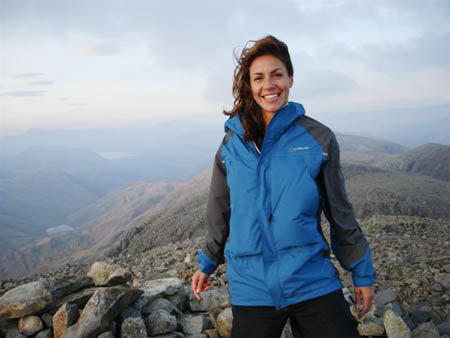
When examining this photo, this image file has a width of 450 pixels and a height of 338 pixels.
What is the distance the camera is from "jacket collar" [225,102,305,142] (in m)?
2.79

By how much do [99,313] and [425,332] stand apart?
13.8 ft

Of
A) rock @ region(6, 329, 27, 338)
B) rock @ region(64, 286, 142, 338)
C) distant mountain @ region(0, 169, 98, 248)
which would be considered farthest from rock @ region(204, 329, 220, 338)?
distant mountain @ region(0, 169, 98, 248)

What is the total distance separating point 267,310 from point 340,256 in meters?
0.75

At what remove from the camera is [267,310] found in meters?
2.67

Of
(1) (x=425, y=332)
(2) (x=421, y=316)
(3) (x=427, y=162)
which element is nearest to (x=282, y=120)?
(1) (x=425, y=332)

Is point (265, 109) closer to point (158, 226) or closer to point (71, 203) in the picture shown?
point (158, 226)

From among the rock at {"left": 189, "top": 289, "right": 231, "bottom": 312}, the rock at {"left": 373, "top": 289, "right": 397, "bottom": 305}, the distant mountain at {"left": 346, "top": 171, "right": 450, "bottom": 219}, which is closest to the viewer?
the rock at {"left": 189, "top": 289, "right": 231, "bottom": 312}

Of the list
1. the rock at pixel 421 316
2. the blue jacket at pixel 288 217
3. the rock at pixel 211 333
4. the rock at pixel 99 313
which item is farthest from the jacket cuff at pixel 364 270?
the rock at pixel 421 316

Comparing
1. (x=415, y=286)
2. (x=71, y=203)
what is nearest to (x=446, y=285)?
Answer: (x=415, y=286)

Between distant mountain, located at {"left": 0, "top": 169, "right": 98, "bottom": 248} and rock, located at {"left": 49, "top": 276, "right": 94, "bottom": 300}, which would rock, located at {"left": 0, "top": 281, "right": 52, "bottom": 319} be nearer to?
rock, located at {"left": 49, "top": 276, "right": 94, "bottom": 300}

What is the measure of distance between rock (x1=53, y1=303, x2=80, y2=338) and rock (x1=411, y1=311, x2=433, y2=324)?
4945 mm

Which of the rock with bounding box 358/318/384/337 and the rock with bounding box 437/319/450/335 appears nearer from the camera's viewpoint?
the rock with bounding box 358/318/384/337

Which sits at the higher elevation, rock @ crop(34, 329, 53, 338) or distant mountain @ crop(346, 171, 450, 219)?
rock @ crop(34, 329, 53, 338)

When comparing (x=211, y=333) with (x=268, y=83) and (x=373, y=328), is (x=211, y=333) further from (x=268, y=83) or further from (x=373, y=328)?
(x=268, y=83)
